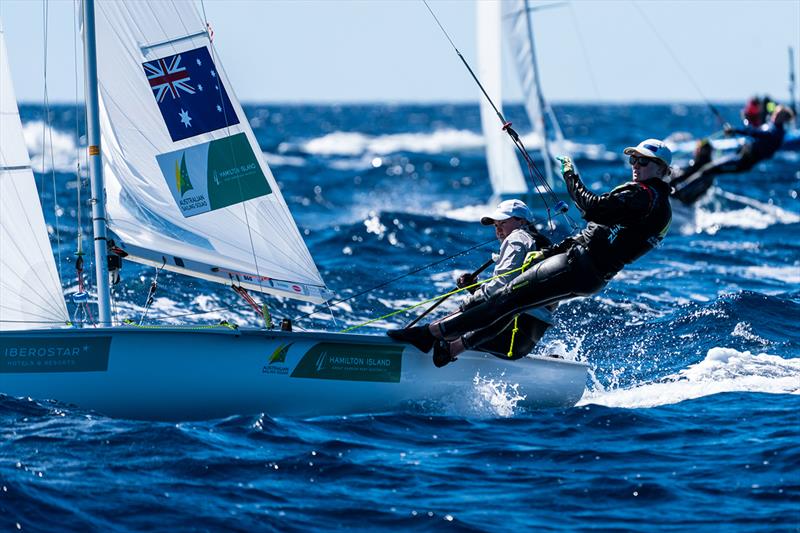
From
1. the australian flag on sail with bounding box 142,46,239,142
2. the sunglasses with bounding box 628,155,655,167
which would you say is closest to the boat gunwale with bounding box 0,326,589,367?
the australian flag on sail with bounding box 142,46,239,142

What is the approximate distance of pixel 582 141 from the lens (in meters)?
46.2

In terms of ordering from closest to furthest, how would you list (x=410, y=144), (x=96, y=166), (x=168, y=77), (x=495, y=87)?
1. (x=96, y=166)
2. (x=168, y=77)
3. (x=495, y=87)
4. (x=410, y=144)

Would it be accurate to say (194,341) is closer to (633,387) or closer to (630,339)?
(633,387)

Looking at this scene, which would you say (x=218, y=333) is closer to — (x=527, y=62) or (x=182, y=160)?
(x=182, y=160)

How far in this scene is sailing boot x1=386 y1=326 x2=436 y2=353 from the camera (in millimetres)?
7102

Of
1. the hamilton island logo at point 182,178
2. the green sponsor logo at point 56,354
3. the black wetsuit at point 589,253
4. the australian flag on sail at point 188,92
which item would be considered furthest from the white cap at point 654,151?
the green sponsor logo at point 56,354

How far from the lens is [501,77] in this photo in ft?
→ 62.7

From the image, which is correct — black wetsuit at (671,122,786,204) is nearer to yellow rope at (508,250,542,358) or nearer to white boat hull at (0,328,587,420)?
yellow rope at (508,250,542,358)

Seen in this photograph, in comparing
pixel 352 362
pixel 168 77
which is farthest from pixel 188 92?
pixel 352 362

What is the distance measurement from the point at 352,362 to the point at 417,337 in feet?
1.33

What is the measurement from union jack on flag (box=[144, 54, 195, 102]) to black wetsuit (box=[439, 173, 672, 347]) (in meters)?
2.08

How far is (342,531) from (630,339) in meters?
4.82

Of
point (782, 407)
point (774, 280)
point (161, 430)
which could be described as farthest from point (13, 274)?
point (774, 280)

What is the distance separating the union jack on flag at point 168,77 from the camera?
715 cm
